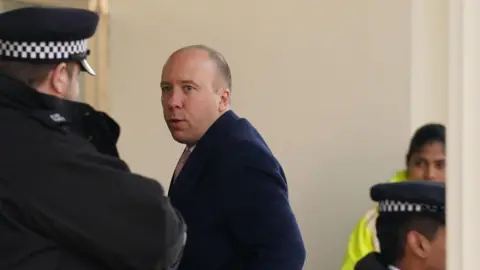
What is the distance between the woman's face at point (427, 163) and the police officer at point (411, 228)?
0.57 meters

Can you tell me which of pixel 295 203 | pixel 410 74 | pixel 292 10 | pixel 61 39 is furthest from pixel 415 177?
pixel 61 39

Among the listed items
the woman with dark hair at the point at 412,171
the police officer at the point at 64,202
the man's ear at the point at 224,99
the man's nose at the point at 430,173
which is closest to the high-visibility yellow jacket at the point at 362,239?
the woman with dark hair at the point at 412,171

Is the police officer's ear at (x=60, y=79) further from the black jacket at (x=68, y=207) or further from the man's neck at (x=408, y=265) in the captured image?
the man's neck at (x=408, y=265)

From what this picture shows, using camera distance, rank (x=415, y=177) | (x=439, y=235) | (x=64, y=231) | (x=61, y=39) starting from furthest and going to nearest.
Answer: (x=415, y=177) → (x=439, y=235) → (x=61, y=39) → (x=64, y=231)

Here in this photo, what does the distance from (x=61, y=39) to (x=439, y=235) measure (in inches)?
27.3

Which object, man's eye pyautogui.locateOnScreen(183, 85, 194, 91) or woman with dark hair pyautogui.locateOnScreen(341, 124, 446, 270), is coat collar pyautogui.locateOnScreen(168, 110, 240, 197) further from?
woman with dark hair pyautogui.locateOnScreen(341, 124, 446, 270)

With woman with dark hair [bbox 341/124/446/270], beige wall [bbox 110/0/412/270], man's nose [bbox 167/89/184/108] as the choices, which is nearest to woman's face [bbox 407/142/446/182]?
woman with dark hair [bbox 341/124/446/270]

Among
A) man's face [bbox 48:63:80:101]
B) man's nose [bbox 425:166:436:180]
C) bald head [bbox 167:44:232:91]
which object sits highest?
man's face [bbox 48:63:80:101]

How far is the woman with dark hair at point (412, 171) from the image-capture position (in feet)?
7.85

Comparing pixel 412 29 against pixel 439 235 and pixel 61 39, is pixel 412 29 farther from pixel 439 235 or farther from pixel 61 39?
pixel 61 39

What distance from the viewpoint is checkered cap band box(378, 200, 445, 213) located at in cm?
160

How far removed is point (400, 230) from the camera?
1.63 meters

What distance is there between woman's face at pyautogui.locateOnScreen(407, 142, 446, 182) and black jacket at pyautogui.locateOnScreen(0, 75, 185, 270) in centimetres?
105

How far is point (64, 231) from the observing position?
1.30 m
